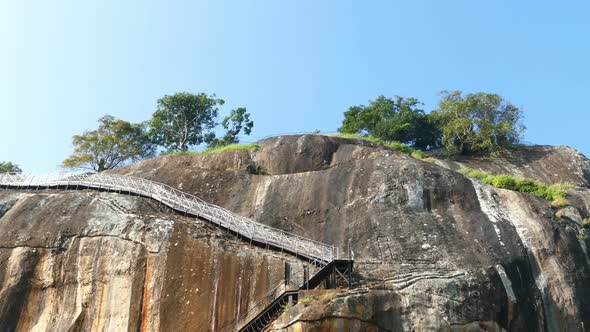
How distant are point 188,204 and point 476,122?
2262 cm

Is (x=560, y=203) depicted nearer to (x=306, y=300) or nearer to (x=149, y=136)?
(x=306, y=300)

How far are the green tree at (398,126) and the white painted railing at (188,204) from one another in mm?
21205

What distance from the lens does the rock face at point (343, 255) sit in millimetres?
21656

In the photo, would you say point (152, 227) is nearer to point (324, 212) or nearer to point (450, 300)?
point (324, 212)

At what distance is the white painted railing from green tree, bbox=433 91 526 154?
20042mm

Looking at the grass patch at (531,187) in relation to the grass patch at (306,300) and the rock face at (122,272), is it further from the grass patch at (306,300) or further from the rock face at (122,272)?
the grass patch at (306,300)

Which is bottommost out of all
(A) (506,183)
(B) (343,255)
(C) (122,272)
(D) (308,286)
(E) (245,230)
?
(D) (308,286)

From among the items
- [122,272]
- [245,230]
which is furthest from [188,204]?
[122,272]

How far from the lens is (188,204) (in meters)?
27.5

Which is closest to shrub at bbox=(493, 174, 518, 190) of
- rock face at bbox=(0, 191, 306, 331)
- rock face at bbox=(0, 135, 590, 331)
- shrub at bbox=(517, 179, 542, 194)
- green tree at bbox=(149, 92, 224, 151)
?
shrub at bbox=(517, 179, 542, 194)

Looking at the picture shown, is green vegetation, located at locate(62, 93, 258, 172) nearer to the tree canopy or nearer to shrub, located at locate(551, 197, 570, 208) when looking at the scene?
the tree canopy

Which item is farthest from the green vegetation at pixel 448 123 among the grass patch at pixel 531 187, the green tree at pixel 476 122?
the grass patch at pixel 531 187

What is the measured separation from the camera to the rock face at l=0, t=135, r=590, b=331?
21.7m

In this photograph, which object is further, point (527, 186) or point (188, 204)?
point (527, 186)
